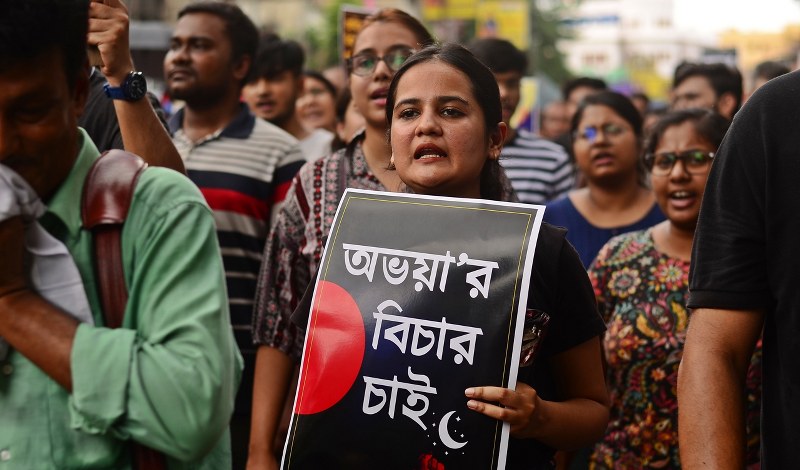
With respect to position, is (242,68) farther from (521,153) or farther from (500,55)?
(521,153)

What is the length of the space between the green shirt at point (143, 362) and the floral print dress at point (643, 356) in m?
2.42

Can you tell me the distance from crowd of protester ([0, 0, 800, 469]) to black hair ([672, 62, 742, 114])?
2.00 metres

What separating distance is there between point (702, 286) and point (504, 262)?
17.9 inches

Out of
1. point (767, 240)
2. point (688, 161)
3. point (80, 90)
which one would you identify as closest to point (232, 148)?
point (688, 161)

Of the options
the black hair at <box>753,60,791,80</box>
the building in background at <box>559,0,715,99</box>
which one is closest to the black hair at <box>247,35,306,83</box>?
the black hair at <box>753,60,791,80</box>

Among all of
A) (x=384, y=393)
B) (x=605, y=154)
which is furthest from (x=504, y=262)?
(x=605, y=154)

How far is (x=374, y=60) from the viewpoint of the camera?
4191 millimetres

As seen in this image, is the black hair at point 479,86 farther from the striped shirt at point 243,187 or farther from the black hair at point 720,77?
the black hair at point 720,77

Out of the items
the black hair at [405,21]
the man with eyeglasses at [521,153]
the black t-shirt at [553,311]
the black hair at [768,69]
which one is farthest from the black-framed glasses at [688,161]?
the black hair at [768,69]

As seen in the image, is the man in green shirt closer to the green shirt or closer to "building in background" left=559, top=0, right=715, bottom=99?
the green shirt

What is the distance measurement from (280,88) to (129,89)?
3.84 metres

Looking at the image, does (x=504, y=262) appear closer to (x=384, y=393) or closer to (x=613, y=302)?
(x=384, y=393)

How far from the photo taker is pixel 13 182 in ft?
6.35

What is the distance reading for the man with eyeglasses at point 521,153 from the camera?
6.46m
